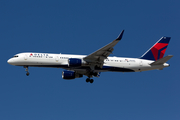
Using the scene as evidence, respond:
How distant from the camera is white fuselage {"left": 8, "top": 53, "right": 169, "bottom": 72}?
143ft

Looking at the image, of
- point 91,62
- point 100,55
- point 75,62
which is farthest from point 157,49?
point 75,62

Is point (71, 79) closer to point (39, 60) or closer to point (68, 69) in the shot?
point (68, 69)

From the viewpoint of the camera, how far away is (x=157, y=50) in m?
49.4

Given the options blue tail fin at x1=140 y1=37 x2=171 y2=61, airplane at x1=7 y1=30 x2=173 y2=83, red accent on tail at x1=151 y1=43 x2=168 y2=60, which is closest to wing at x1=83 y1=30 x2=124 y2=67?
airplane at x1=7 y1=30 x2=173 y2=83

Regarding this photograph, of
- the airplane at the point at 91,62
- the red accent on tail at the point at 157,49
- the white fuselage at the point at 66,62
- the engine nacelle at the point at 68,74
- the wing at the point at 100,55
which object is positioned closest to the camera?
the wing at the point at 100,55

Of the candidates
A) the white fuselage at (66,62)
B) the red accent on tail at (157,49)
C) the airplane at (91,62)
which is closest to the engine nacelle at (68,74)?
the airplane at (91,62)

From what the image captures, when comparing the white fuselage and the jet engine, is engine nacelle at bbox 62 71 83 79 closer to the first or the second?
the jet engine

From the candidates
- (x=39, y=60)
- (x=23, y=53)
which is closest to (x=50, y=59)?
(x=39, y=60)

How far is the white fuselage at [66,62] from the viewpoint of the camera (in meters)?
43.6

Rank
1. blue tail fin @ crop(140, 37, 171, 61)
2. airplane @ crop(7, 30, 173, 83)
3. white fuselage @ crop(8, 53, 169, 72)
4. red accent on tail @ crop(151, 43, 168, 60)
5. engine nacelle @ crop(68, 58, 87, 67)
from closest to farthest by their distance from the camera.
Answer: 1. engine nacelle @ crop(68, 58, 87, 67)
2. airplane @ crop(7, 30, 173, 83)
3. white fuselage @ crop(8, 53, 169, 72)
4. blue tail fin @ crop(140, 37, 171, 61)
5. red accent on tail @ crop(151, 43, 168, 60)

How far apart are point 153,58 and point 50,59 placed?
1691 centimetres

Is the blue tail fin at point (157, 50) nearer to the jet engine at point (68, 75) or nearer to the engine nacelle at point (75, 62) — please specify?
the engine nacelle at point (75, 62)

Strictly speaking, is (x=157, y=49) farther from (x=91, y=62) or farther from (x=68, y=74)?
(x=68, y=74)

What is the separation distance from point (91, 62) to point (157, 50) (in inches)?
495
